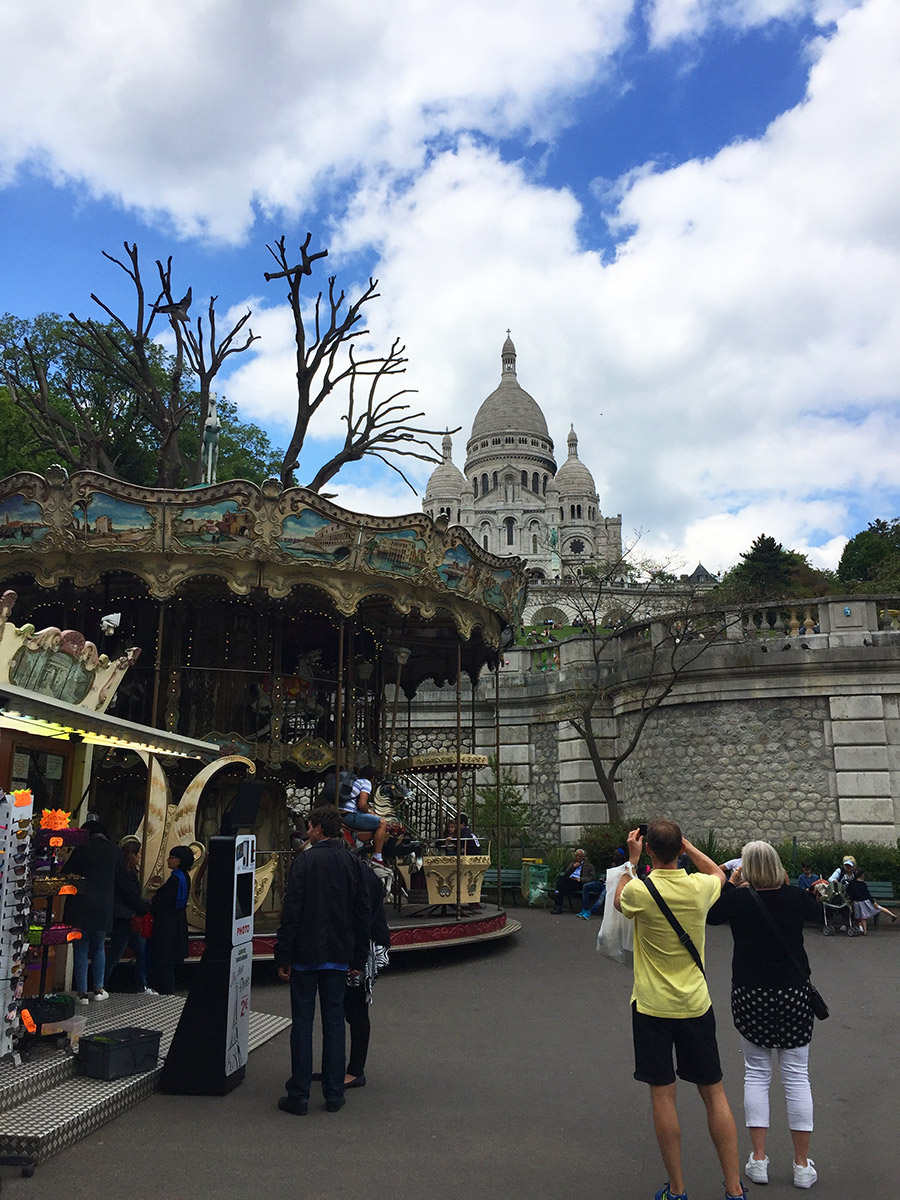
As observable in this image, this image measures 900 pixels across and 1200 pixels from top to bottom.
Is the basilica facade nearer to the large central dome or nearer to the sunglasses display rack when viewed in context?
the large central dome

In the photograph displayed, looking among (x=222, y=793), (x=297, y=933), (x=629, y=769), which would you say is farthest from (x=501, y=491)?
(x=297, y=933)

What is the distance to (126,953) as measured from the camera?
10.6 meters

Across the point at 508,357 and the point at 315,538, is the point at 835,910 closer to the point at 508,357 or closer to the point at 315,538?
the point at 315,538

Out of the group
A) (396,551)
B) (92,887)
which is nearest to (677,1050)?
(92,887)

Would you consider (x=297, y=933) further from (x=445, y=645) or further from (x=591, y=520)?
(x=591, y=520)

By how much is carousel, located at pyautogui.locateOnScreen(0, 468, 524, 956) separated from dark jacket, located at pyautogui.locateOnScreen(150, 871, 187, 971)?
1766 mm

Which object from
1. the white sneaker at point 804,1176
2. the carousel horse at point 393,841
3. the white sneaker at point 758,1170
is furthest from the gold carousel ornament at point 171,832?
the white sneaker at point 804,1176

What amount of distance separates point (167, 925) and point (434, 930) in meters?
4.70

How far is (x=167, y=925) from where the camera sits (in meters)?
9.17

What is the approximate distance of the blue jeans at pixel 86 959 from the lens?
864cm

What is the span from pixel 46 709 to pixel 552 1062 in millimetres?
5290

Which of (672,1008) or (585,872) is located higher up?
(672,1008)

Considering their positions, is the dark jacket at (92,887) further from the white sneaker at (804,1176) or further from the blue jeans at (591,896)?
the blue jeans at (591,896)

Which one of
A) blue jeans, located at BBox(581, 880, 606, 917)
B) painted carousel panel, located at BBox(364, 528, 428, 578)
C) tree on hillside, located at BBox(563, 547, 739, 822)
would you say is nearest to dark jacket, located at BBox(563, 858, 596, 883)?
blue jeans, located at BBox(581, 880, 606, 917)
